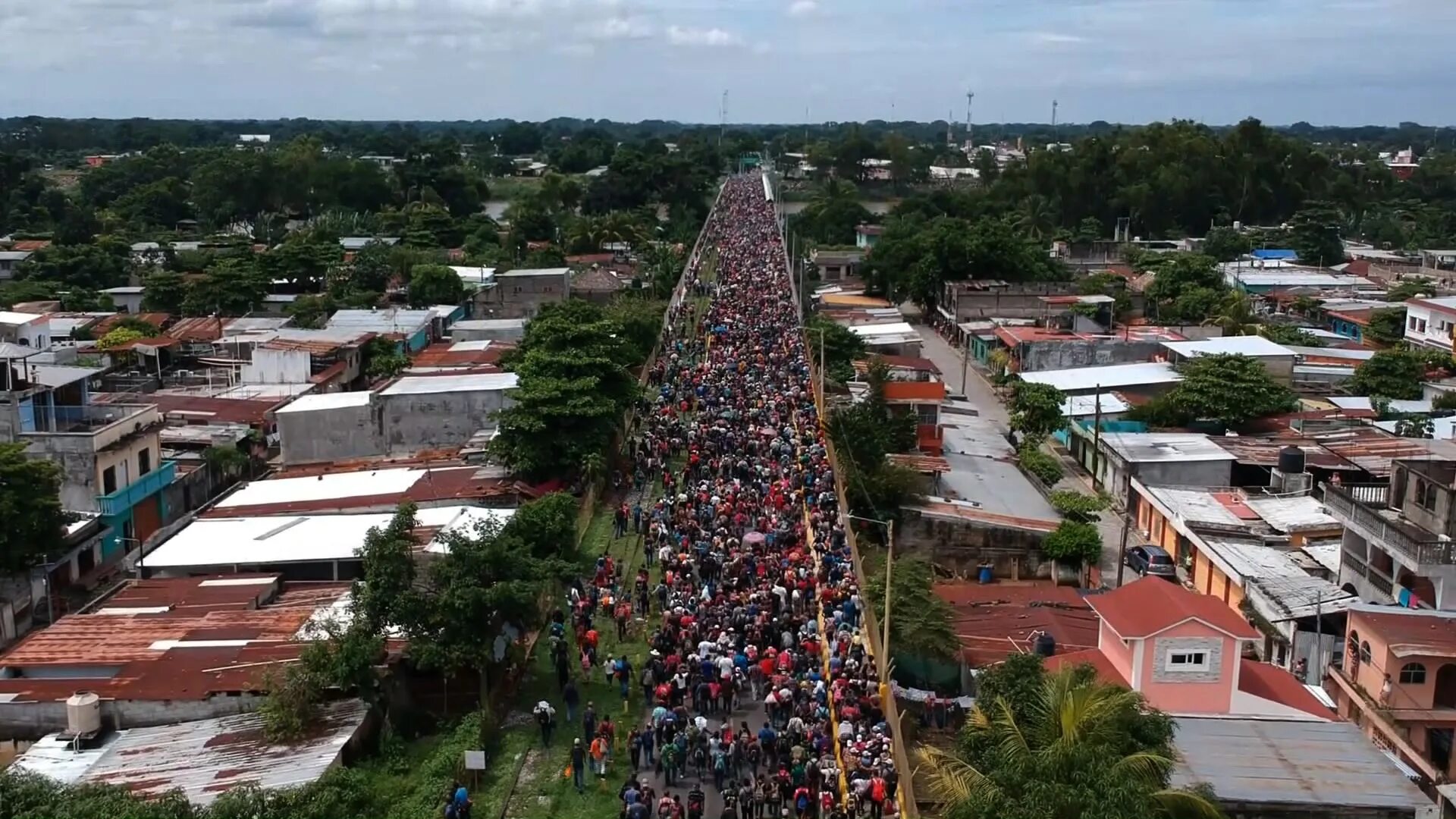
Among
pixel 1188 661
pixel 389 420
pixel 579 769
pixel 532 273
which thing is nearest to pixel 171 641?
pixel 579 769

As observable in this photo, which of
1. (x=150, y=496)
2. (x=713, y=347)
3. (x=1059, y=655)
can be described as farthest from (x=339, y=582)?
(x=713, y=347)

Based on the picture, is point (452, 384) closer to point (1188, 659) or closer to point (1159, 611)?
point (1159, 611)

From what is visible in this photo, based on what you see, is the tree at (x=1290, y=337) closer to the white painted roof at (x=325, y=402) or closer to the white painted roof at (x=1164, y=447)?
the white painted roof at (x=1164, y=447)

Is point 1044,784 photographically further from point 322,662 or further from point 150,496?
point 150,496

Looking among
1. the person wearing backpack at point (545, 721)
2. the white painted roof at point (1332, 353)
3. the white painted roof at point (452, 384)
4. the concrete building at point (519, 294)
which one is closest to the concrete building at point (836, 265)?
the concrete building at point (519, 294)

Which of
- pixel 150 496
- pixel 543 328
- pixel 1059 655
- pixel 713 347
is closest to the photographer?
pixel 1059 655
